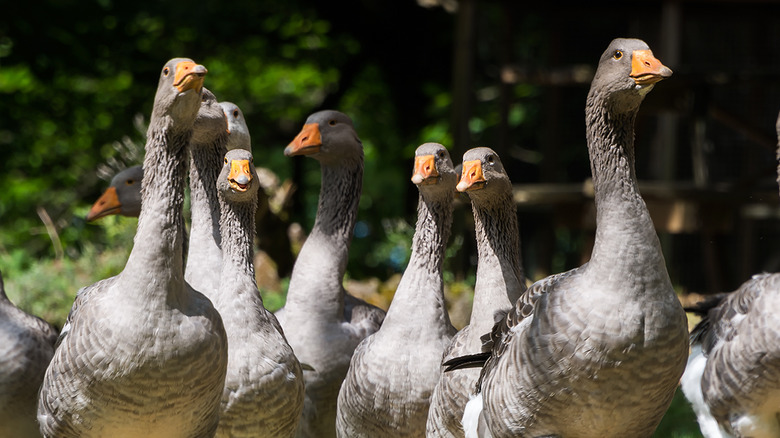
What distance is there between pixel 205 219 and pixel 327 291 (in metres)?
0.93

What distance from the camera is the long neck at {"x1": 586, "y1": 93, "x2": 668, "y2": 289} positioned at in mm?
4145

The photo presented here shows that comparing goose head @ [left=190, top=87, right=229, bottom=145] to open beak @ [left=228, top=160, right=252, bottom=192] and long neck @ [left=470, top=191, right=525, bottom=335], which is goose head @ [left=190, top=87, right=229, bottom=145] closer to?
open beak @ [left=228, top=160, right=252, bottom=192]

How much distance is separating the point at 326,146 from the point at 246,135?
71 centimetres

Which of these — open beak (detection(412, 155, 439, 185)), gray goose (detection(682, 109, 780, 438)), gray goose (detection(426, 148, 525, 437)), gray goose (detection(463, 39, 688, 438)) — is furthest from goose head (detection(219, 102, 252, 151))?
gray goose (detection(682, 109, 780, 438))

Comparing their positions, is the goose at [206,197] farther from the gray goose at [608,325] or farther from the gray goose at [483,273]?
the gray goose at [608,325]

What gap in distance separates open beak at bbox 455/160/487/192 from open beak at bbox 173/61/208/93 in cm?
149

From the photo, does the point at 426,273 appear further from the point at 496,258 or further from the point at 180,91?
the point at 180,91

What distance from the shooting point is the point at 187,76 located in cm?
446

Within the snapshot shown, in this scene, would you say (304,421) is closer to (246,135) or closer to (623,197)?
(246,135)

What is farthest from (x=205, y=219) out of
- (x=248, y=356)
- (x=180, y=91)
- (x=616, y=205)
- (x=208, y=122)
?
(x=616, y=205)

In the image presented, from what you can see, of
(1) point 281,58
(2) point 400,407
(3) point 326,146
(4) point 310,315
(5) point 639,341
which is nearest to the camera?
(5) point 639,341

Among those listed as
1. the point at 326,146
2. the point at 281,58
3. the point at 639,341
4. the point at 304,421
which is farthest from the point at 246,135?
the point at 281,58

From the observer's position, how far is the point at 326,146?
21.4 feet

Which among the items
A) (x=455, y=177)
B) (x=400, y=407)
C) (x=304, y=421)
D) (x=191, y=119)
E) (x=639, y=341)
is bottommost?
(x=304, y=421)
